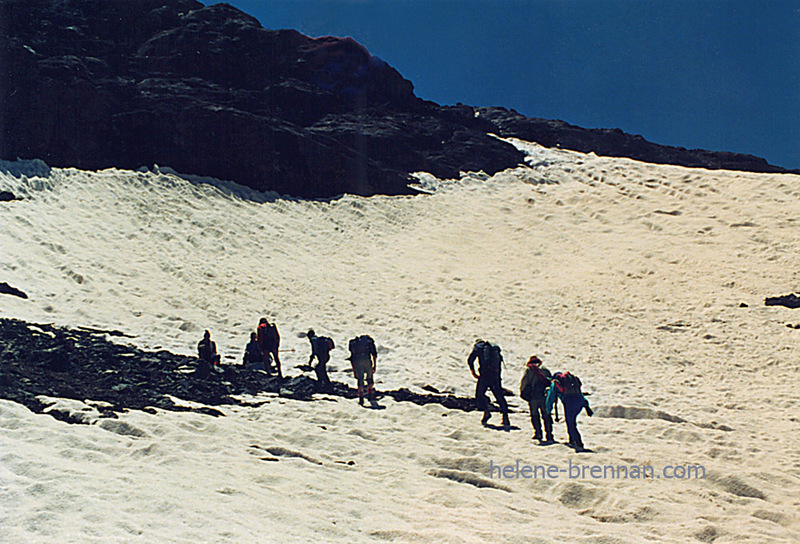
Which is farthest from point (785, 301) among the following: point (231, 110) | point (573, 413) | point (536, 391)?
point (231, 110)

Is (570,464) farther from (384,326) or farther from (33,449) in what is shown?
(384,326)

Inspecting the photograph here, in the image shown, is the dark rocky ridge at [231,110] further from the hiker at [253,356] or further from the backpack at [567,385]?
the backpack at [567,385]

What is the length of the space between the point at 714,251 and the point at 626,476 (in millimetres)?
23098

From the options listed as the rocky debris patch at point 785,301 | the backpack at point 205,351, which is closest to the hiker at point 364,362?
the backpack at point 205,351

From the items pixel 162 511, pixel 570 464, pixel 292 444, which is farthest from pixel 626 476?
pixel 162 511

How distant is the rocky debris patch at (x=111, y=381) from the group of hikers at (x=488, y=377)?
0.38 metres

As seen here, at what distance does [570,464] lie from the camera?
8.84m

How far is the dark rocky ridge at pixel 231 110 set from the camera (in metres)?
32.3

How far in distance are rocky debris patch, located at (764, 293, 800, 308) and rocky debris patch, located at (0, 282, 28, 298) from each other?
24533mm

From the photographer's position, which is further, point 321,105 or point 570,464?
point 321,105

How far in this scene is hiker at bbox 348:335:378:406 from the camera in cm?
1291

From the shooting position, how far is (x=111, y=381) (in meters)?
11.0

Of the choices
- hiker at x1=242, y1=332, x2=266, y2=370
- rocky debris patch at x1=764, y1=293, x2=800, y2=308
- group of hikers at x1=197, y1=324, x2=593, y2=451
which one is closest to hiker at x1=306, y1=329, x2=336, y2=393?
group of hikers at x1=197, y1=324, x2=593, y2=451

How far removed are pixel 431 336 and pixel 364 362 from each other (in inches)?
260
